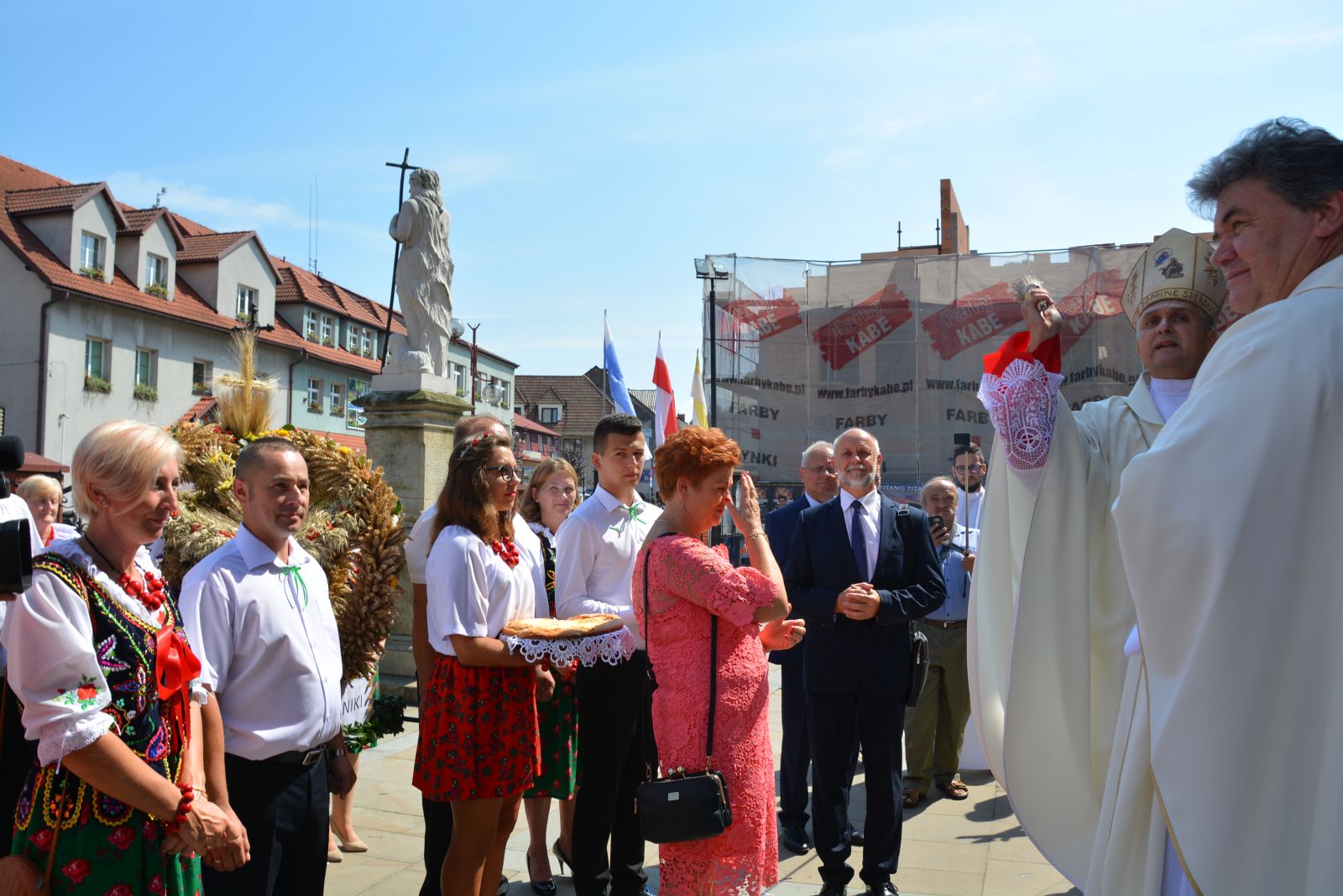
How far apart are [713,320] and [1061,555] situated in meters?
14.5

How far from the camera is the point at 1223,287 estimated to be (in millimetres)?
3020

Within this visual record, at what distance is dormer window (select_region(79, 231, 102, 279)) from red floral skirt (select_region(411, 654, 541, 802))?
27.8 m

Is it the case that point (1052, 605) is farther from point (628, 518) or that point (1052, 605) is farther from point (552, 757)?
A: point (552, 757)

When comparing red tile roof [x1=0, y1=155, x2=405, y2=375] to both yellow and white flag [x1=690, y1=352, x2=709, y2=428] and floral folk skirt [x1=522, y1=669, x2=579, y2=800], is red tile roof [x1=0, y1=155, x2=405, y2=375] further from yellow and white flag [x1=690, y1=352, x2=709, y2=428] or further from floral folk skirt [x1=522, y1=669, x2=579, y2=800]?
floral folk skirt [x1=522, y1=669, x2=579, y2=800]

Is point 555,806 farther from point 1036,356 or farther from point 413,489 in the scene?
point 1036,356

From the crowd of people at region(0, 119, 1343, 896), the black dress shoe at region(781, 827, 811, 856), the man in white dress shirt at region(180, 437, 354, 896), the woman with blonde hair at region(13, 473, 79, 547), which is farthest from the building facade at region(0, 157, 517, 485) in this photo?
the man in white dress shirt at region(180, 437, 354, 896)

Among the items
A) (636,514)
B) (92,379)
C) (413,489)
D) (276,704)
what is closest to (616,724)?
Result: (636,514)

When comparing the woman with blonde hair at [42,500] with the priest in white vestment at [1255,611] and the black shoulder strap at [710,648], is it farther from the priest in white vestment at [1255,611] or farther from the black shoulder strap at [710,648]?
the priest in white vestment at [1255,611]

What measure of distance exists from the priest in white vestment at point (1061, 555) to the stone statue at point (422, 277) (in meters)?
5.92

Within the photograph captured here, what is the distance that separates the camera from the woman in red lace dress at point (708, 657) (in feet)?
10.7

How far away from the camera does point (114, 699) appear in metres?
2.34

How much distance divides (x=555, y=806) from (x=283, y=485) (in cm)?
405

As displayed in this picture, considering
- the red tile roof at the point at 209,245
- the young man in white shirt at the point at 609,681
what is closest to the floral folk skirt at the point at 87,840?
the young man in white shirt at the point at 609,681

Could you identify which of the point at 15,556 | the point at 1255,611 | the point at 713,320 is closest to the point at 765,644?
the point at 1255,611
